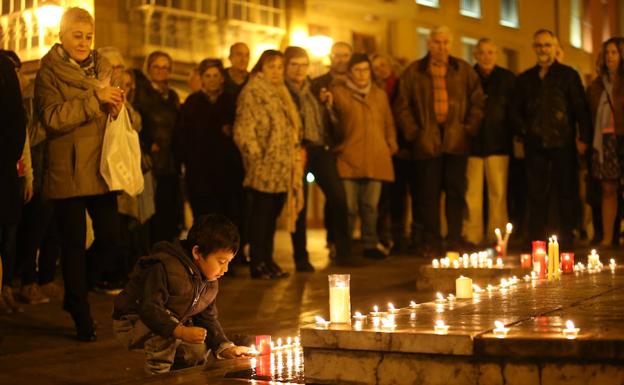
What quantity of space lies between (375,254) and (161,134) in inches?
104

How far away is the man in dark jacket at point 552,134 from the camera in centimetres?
1201

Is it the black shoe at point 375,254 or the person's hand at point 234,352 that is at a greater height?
the black shoe at point 375,254

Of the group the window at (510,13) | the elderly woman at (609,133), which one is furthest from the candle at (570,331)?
the window at (510,13)

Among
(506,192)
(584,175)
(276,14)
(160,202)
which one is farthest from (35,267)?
(276,14)

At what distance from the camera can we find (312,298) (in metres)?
8.94

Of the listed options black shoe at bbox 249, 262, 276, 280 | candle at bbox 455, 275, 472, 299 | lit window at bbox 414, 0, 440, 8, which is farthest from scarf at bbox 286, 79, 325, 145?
lit window at bbox 414, 0, 440, 8

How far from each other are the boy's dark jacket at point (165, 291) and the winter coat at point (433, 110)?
7002 millimetres

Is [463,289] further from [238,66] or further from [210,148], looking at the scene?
[238,66]

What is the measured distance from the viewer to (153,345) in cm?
552

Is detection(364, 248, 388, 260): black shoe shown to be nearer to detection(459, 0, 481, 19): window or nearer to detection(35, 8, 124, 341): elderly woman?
detection(35, 8, 124, 341): elderly woman

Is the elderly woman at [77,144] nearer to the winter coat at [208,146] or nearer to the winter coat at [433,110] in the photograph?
the winter coat at [208,146]

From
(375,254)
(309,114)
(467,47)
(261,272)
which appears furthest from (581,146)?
(467,47)

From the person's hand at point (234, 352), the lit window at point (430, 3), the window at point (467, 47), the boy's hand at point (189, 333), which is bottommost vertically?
the person's hand at point (234, 352)

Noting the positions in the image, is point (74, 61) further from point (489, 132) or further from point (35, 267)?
point (489, 132)
